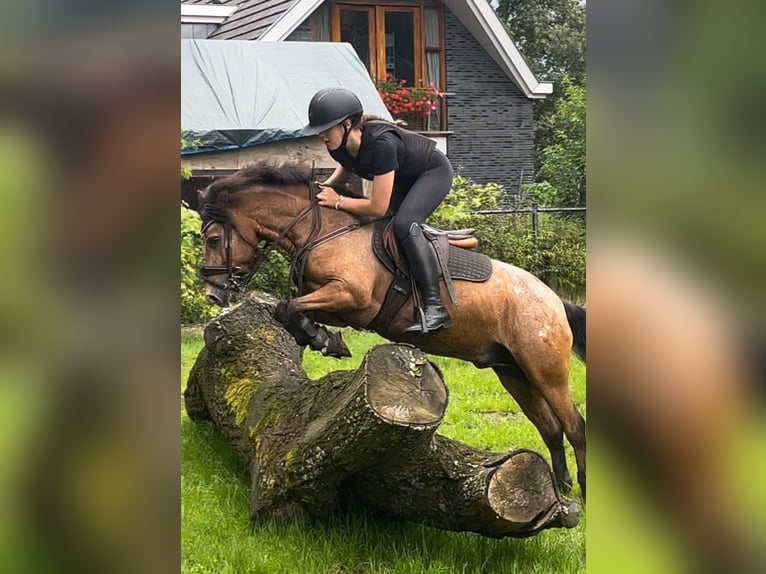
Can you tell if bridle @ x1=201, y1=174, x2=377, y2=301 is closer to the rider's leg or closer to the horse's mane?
the horse's mane

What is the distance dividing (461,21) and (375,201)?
800 millimetres

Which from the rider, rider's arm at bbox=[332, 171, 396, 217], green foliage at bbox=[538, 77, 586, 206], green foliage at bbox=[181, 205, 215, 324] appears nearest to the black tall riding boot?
the rider

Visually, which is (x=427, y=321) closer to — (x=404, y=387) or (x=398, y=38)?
(x=404, y=387)

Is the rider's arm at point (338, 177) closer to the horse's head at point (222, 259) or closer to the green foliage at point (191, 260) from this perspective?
the horse's head at point (222, 259)

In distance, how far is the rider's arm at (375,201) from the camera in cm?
290

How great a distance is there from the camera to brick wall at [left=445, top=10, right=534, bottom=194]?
3.22 metres

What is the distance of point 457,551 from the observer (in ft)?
8.92

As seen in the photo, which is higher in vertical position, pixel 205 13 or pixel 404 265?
pixel 205 13

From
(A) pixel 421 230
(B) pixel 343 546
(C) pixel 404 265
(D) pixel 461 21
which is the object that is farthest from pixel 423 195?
(B) pixel 343 546

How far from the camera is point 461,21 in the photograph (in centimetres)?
321

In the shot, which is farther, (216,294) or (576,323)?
(576,323)

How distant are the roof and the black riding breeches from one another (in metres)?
0.51

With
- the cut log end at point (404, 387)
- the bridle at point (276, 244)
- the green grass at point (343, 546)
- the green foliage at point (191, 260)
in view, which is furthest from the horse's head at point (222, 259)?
the cut log end at point (404, 387)
